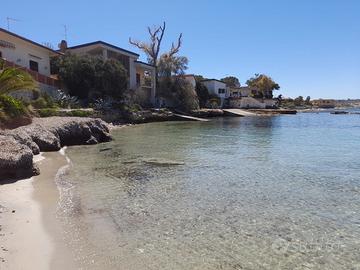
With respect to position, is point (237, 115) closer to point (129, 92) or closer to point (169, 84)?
point (169, 84)

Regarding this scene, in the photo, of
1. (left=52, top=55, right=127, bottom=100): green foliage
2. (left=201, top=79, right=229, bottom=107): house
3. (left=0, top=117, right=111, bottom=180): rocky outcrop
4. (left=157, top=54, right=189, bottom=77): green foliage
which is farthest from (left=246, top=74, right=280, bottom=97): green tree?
(left=0, top=117, right=111, bottom=180): rocky outcrop

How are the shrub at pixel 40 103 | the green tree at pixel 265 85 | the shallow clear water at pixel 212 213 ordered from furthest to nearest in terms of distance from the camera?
1. the green tree at pixel 265 85
2. the shrub at pixel 40 103
3. the shallow clear water at pixel 212 213

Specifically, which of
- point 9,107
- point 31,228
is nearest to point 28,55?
point 9,107

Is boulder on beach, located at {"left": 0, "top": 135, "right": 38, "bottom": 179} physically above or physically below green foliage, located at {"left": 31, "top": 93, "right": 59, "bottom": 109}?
below

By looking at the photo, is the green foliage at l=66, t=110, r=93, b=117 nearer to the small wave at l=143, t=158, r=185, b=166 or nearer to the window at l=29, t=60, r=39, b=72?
the window at l=29, t=60, r=39, b=72

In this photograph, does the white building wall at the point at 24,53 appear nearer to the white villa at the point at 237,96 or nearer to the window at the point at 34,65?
the window at the point at 34,65

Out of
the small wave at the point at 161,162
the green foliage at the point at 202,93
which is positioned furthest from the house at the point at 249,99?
the small wave at the point at 161,162

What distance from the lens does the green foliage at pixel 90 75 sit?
4091 cm

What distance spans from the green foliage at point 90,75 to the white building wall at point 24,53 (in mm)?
1754

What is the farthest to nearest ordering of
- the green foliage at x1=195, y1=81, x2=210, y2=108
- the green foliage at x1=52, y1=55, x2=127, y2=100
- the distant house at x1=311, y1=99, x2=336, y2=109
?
the distant house at x1=311, y1=99, x2=336, y2=109, the green foliage at x1=195, y1=81, x2=210, y2=108, the green foliage at x1=52, y1=55, x2=127, y2=100

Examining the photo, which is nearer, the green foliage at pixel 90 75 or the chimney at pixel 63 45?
the green foliage at pixel 90 75

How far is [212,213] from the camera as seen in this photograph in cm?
898

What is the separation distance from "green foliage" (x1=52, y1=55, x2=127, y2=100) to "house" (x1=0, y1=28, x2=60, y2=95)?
1480 millimetres

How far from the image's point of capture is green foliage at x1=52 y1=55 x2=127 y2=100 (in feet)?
134
